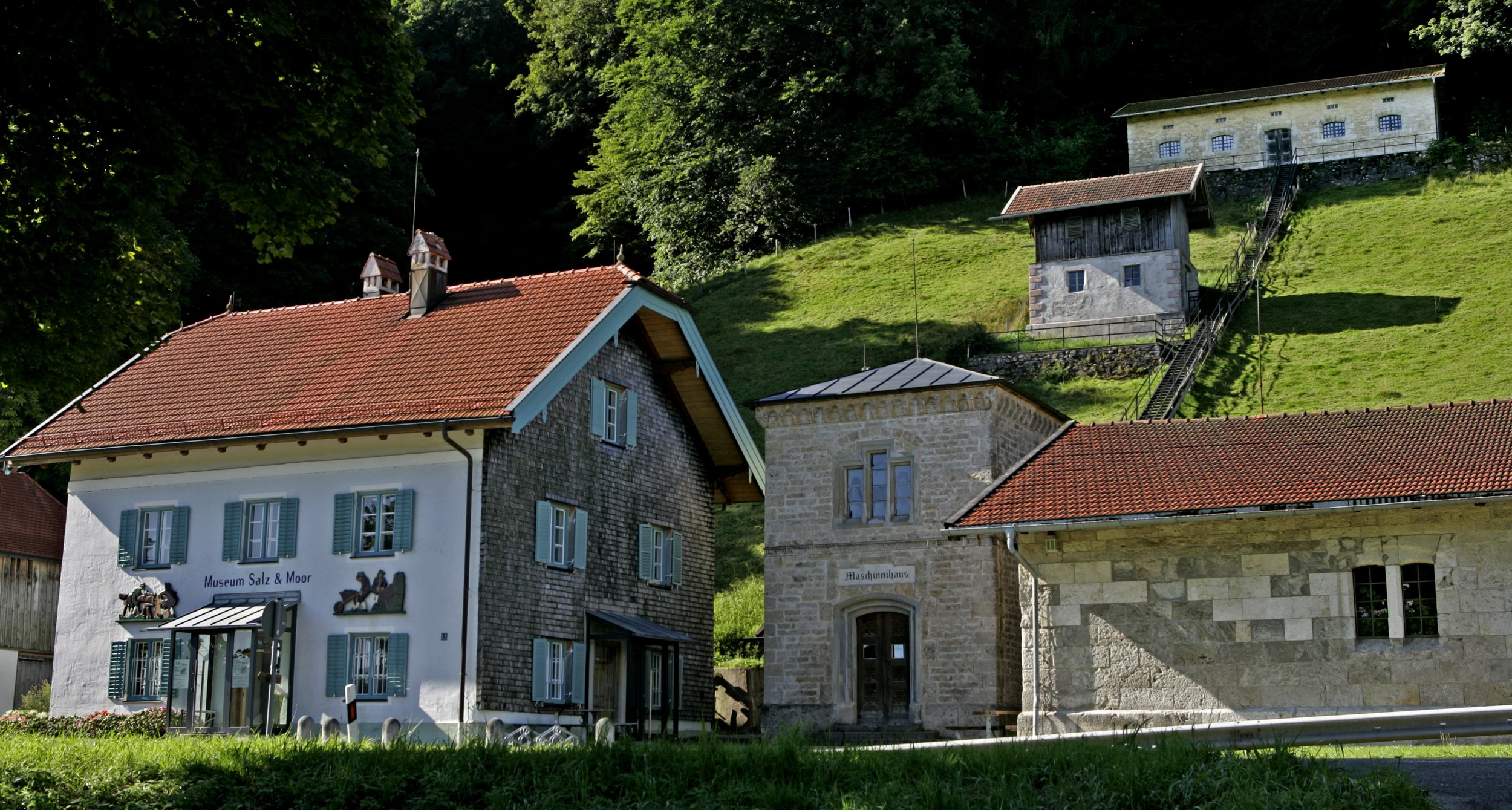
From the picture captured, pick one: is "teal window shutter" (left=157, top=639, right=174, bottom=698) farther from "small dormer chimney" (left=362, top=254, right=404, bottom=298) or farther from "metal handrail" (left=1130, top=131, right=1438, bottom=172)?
"metal handrail" (left=1130, top=131, right=1438, bottom=172)

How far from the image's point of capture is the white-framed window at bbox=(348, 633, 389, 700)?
86.8 ft

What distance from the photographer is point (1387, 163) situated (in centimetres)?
6950

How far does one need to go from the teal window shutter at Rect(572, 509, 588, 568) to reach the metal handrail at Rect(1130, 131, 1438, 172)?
46993 millimetres

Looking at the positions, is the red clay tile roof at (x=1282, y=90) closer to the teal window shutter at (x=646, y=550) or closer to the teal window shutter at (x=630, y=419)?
the teal window shutter at (x=630, y=419)

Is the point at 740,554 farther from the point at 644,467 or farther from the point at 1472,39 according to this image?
the point at 1472,39

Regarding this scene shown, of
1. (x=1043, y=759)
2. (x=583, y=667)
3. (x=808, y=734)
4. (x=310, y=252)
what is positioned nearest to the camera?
(x=1043, y=759)

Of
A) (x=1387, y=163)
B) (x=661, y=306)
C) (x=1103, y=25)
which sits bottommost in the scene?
(x=661, y=306)

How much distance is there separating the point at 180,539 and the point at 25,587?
1195cm

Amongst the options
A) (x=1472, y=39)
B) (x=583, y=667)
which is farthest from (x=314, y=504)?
(x=1472, y=39)

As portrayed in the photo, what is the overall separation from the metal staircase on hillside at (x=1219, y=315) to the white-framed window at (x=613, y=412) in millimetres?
18551

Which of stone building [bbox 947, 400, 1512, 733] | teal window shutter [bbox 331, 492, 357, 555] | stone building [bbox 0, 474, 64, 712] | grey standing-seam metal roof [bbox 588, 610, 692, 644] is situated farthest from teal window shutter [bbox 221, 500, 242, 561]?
stone building [bbox 947, 400, 1512, 733]

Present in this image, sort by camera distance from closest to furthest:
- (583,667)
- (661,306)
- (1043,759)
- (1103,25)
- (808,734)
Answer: (1043,759) → (808,734) → (583,667) → (661,306) → (1103,25)

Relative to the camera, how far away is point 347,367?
2988cm

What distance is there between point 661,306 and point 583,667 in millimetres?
7174
